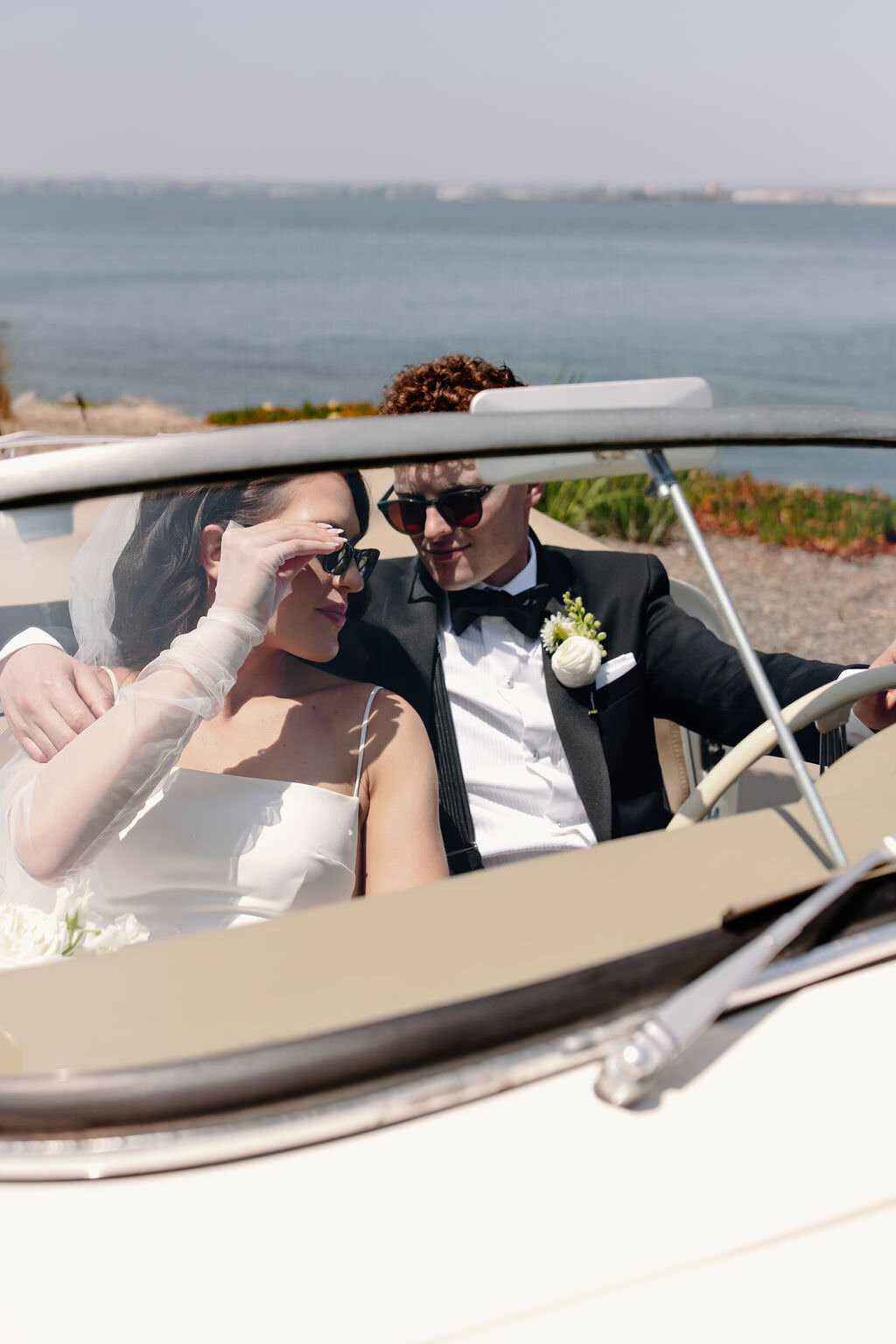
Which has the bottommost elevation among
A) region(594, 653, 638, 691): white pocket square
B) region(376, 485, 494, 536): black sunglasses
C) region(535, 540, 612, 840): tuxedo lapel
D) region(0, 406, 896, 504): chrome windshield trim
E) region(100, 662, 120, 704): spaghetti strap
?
region(535, 540, 612, 840): tuxedo lapel

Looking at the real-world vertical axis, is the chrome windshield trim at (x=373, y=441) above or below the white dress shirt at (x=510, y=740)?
above

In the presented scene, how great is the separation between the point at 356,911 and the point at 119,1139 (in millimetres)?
313

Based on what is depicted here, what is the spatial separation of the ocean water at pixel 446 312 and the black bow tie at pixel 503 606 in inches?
14.5

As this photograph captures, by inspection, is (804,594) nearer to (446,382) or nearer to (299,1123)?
(446,382)

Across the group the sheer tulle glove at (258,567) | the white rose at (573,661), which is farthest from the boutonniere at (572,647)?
the sheer tulle glove at (258,567)

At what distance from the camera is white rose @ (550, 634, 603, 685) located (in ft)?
5.77

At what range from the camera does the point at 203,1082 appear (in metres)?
0.99

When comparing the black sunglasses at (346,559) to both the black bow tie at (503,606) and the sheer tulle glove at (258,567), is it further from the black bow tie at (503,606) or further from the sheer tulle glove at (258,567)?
the black bow tie at (503,606)

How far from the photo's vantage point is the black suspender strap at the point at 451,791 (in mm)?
1502

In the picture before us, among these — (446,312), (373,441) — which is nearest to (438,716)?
(373,441)

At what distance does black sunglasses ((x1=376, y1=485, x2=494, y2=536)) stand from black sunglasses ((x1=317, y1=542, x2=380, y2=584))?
0.05m

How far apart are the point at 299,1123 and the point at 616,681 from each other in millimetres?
989

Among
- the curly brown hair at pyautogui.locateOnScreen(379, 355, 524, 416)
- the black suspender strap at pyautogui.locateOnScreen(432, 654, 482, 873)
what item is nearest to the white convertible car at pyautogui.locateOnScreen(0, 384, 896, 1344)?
the black suspender strap at pyautogui.locateOnScreen(432, 654, 482, 873)

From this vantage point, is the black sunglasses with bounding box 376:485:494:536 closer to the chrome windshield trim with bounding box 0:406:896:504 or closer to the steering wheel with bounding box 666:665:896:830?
the chrome windshield trim with bounding box 0:406:896:504
